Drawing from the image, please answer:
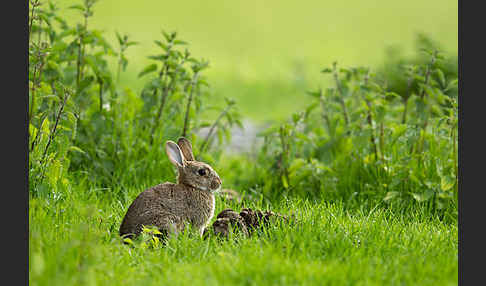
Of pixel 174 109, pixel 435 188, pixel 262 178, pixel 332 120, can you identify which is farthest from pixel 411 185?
pixel 174 109

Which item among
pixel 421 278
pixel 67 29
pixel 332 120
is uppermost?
pixel 67 29

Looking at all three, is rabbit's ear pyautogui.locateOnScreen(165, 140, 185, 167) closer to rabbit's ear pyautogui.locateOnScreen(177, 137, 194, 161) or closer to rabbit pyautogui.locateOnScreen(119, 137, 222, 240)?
rabbit pyautogui.locateOnScreen(119, 137, 222, 240)

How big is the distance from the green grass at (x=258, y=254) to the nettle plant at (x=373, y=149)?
836 mm

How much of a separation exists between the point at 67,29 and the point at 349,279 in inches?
159

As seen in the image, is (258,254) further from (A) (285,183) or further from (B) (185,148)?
(A) (285,183)

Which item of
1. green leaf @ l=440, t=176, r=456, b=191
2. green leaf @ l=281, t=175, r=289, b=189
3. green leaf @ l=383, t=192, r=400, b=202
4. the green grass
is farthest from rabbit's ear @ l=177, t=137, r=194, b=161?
green leaf @ l=440, t=176, r=456, b=191

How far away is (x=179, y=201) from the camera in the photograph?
4629mm

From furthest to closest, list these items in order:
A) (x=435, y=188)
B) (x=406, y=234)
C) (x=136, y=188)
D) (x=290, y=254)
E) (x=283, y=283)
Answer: (x=136, y=188)
(x=435, y=188)
(x=406, y=234)
(x=290, y=254)
(x=283, y=283)

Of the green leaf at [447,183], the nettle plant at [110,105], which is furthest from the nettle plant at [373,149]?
the nettle plant at [110,105]

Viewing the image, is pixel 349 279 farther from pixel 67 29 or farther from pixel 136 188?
pixel 67 29

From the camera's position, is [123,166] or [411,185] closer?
[411,185]

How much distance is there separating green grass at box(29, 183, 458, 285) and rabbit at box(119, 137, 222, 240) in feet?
0.69

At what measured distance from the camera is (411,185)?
5719mm

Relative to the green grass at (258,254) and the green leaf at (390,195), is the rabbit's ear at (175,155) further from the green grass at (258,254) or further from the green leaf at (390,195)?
the green leaf at (390,195)
